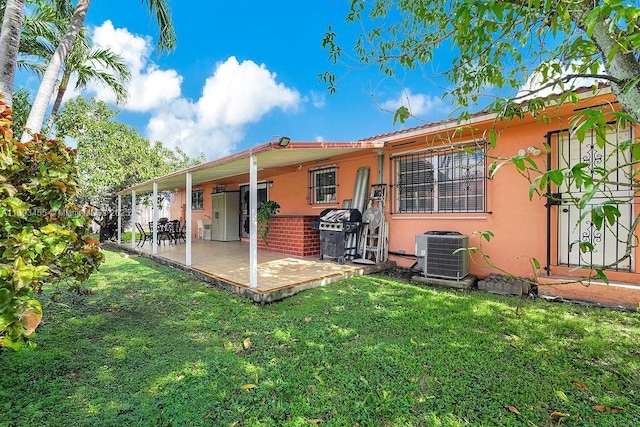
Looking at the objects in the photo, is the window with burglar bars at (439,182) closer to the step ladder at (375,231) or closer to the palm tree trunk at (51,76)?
the step ladder at (375,231)

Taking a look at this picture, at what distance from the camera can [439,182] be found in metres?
7.44

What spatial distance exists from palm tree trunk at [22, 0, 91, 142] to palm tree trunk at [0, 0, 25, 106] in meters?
0.71

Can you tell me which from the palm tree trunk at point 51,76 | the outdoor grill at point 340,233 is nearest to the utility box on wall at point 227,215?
the outdoor grill at point 340,233

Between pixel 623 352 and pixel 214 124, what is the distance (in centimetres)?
3900

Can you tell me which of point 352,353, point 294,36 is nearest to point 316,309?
point 352,353

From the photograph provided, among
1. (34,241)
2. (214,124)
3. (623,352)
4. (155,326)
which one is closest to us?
(34,241)

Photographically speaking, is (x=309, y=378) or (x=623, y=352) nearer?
(x=309, y=378)

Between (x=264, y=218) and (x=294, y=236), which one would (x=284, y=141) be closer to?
(x=294, y=236)

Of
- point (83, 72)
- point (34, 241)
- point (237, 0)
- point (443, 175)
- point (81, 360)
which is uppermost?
point (237, 0)

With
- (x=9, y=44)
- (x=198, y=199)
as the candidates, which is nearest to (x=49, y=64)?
(x=9, y=44)

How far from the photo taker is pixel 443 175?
24.2 ft

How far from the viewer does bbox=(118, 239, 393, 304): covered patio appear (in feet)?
18.8

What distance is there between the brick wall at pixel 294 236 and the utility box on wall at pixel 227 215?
4895 millimetres

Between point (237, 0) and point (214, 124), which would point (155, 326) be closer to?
point (237, 0)
